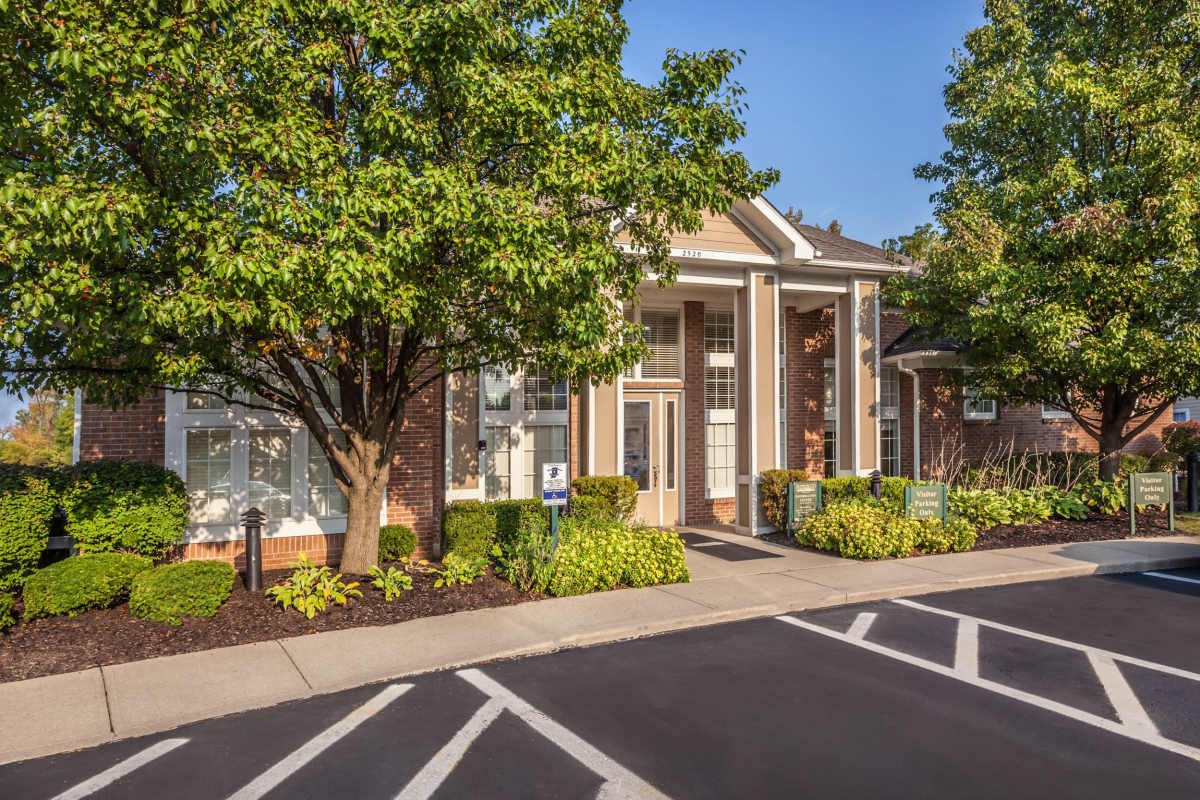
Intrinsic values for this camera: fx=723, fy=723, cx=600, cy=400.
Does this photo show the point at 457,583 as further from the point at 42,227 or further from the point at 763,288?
the point at 763,288

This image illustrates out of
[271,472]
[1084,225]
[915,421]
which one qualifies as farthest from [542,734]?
[915,421]

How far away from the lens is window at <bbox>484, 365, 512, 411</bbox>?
11375 mm

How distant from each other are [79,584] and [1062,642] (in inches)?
368

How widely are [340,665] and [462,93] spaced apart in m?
5.02

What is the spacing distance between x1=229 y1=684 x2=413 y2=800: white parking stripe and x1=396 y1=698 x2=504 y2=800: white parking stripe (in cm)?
73

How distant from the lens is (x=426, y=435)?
10.5 m

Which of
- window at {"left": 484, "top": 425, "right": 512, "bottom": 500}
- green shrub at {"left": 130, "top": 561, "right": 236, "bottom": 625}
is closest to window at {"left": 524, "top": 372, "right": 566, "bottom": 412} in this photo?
window at {"left": 484, "top": 425, "right": 512, "bottom": 500}

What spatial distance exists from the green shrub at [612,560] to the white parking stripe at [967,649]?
123 inches

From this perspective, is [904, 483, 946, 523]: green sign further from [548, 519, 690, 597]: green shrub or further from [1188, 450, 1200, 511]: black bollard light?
[1188, 450, 1200, 511]: black bollard light

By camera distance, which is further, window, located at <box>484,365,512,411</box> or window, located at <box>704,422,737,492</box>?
window, located at <box>704,422,737,492</box>

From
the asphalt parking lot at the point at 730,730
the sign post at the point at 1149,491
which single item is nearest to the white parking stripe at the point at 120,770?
the asphalt parking lot at the point at 730,730

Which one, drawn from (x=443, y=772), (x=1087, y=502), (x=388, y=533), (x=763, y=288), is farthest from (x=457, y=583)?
(x=1087, y=502)

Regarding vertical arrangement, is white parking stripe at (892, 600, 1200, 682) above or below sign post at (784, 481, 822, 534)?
below

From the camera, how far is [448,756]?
4.42 metres
